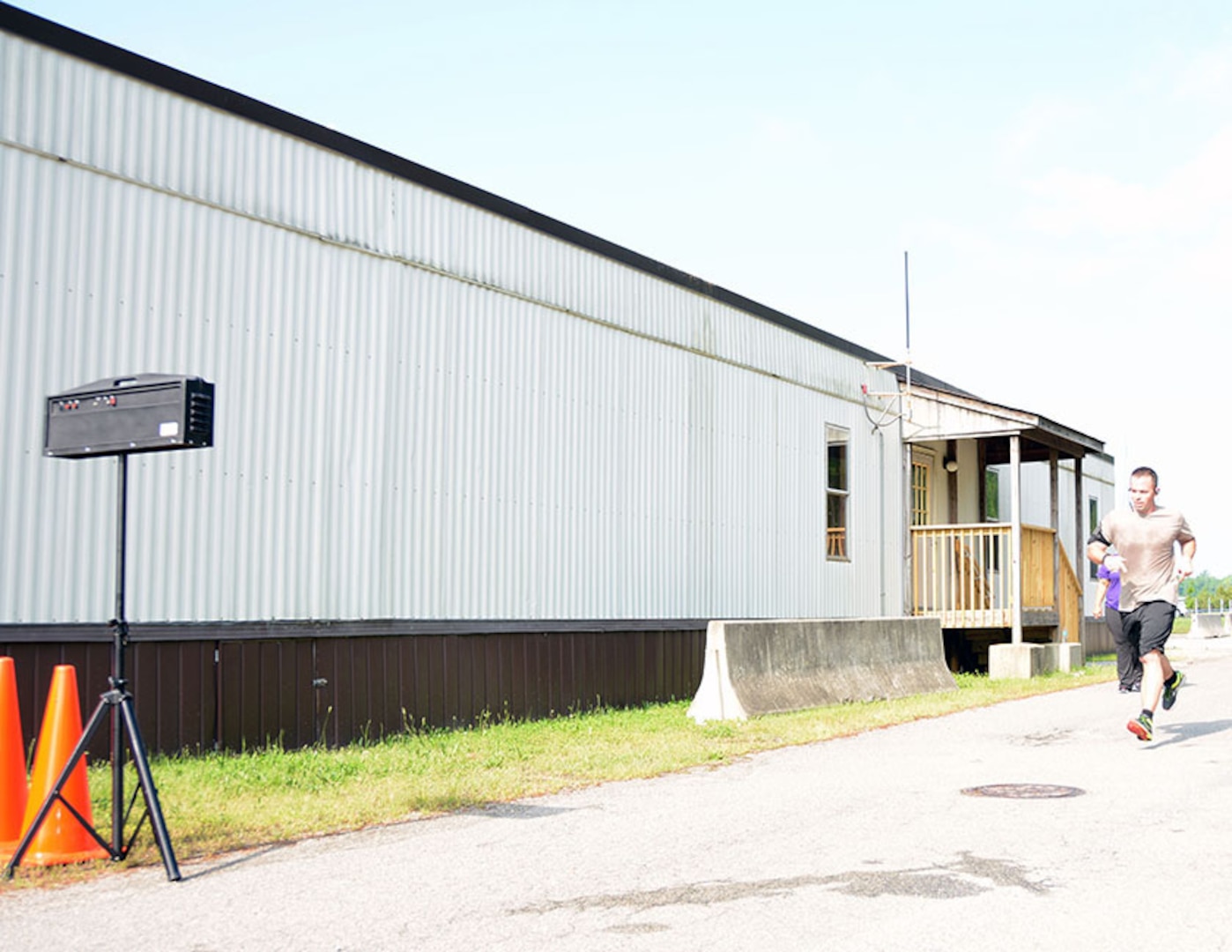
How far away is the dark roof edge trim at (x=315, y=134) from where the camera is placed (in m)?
9.03

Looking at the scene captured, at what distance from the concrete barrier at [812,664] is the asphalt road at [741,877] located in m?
3.27

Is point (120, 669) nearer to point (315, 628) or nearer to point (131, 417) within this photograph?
point (131, 417)

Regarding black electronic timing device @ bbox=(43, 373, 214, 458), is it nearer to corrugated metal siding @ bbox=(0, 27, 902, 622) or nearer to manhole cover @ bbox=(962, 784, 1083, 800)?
corrugated metal siding @ bbox=(0, 27, 902, 622)

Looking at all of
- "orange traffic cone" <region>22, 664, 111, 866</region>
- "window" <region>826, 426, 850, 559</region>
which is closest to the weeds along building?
"window" <region>826, 426, 850, 559</region>

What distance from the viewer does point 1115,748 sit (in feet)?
33.0

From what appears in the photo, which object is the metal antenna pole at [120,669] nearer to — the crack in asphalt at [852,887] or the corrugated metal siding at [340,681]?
the crack in asphalt at [852,887]

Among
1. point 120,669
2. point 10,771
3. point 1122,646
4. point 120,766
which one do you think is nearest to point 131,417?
point 120,669

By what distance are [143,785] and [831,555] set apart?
13.1 metres

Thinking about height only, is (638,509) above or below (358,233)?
below

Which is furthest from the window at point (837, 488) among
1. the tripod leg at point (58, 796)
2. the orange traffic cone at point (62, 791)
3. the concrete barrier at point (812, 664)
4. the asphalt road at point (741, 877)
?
the tripod leg at point (58, 796)

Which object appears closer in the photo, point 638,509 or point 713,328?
point 638,509

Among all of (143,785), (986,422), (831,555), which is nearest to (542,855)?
(143,785)

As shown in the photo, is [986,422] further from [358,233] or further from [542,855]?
[542,855]

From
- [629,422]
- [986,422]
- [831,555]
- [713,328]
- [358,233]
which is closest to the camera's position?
[358,233]
